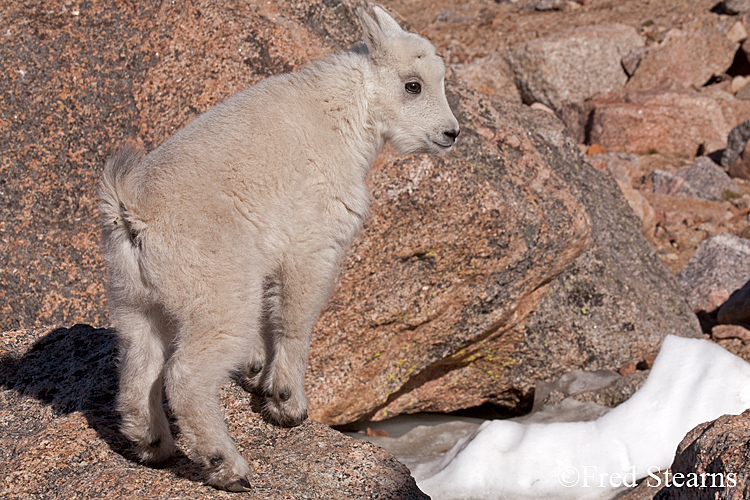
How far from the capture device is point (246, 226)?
3896 mm

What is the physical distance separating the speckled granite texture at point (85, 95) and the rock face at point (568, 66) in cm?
1070

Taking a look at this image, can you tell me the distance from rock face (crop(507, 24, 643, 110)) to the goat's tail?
1371cm

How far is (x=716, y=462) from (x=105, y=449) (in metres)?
3.13

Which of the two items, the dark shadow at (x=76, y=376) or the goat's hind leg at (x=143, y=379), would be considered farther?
the dark shadow at (x=76, y=376)

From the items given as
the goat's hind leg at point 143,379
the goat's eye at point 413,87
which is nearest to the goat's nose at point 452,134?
the goat's eye at point 413,87

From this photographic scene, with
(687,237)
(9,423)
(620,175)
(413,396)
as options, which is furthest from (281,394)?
(620,175)

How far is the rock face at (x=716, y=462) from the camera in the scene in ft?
9.97

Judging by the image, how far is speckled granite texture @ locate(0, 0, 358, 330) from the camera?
5.80 metres

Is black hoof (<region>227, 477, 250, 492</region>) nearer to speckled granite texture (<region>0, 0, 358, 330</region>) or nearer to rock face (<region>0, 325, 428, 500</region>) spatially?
rock face (<region>0, 325, 428, 500</region>)

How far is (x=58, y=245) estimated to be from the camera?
19.1 feet

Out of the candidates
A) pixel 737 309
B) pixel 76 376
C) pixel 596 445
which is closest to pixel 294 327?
pixel 76 376

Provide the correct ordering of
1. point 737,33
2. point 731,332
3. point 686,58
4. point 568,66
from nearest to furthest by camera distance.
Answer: point 731,332 → point 568,66 → point 686,58 → point 737,33

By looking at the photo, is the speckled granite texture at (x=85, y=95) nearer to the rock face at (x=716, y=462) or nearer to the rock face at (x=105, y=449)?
the rock face at (x=105, y=449)

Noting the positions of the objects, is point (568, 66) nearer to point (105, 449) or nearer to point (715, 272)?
point (715, 272)
